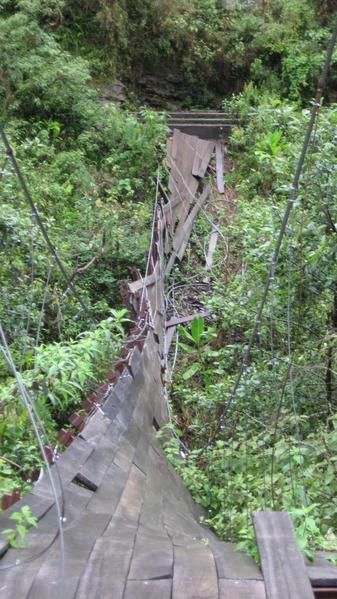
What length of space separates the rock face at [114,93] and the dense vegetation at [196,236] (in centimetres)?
15

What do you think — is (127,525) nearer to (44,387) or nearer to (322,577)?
(322,577)

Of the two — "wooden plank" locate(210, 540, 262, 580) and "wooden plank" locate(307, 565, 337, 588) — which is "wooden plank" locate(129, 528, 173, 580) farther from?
"wooden plank" locate(307, 565, 337, 588)

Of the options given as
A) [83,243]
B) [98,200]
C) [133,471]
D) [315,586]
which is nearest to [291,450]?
[133,471]

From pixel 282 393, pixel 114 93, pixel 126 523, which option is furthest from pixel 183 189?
pixel 126 523

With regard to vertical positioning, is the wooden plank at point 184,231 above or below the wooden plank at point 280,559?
below

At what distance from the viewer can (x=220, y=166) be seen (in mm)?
11297

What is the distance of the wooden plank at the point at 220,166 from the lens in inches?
427

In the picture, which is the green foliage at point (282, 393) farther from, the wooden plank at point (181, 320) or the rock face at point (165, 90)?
the rock face at point (165, 90)

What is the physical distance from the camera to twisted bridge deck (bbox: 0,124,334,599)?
5.52ft

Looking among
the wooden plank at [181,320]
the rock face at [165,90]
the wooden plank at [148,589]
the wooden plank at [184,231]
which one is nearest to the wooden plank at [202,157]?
the wooden plank at [184,231]

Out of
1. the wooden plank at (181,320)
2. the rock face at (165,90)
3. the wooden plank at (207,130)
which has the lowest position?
the wooden plank at (181,320)

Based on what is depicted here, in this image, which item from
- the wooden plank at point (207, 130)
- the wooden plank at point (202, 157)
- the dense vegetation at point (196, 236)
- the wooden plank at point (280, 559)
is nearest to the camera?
the wooden plank at point (280, 559)

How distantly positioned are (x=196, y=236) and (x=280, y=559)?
7.91 meters

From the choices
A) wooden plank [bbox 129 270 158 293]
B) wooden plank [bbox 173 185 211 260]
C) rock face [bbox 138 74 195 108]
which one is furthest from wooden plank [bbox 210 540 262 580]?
rock face [bbox 138 74 195 108]
